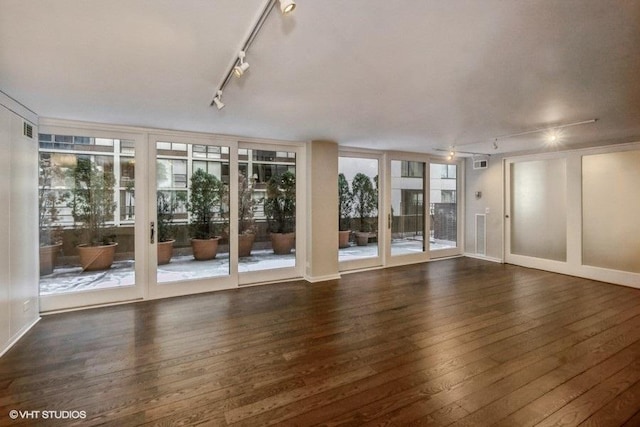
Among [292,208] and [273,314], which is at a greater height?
[292,208]

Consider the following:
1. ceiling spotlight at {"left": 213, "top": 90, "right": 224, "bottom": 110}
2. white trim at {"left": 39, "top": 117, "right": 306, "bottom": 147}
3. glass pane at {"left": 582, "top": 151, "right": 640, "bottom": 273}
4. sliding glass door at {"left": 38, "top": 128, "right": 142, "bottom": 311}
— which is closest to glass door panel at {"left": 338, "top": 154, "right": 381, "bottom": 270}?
white trim at {"left": 39, "top": 117, "right": 306, "bottom": 147}

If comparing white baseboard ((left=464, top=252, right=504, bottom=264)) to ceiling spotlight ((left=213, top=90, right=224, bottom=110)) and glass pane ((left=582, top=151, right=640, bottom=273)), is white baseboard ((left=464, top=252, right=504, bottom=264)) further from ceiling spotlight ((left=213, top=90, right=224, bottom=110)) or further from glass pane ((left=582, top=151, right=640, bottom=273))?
ceiling spotlight ((left=213, top=90, right=224, bottom=110))

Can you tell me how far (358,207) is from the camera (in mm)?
6195

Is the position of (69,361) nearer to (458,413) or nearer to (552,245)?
(458,413)

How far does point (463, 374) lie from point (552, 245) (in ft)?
16.1

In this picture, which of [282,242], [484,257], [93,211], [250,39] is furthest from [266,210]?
[484,257]

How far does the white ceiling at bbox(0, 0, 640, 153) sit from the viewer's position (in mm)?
1622

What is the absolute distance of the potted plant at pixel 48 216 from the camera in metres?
3.75

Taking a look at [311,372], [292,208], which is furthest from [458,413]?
[292,208]

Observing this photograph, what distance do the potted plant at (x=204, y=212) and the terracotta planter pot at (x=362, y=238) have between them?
282 centimetres

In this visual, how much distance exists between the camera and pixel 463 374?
2.45 meters

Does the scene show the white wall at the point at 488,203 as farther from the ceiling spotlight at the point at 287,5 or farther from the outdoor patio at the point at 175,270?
the ceiling spotlight at the point at 287,5

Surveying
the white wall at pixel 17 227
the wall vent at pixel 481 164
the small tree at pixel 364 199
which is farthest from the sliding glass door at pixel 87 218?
the wall vent at pixel 481 164

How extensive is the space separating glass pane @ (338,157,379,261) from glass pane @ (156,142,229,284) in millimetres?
2301
